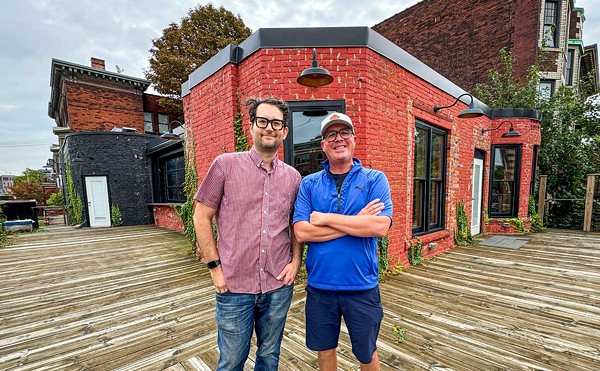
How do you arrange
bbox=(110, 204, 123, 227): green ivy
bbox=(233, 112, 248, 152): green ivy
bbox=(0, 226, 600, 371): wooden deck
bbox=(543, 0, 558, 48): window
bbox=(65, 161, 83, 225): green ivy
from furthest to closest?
1. bbox=(543, 0, 558, 48): window
2. bbox=(110, 204, 123, 227): green ivy
3. bbox=(65, 161, 83, 225): green ivy
4. bbox=(233, 112, 248, 152): green ivy
5. bbox=(0, 226, 600, 371): wooden deck

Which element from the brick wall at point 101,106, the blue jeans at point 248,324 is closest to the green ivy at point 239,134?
the blue jeans at point 248,324

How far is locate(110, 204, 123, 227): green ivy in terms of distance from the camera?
1027cm

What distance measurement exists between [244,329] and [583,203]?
38.3ft

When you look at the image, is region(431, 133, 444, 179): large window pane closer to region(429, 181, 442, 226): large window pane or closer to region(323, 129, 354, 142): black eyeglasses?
region(429, 181, 442, 226): large window pane

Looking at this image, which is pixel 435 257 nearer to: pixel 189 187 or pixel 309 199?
pixel 309 199

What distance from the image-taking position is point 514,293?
3.43m

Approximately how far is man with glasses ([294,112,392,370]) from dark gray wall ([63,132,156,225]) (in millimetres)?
11419

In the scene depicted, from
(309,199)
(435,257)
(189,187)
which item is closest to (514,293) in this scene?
(435,257)

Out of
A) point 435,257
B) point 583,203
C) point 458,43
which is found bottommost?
point 435,257

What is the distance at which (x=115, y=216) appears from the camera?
10.3 metres

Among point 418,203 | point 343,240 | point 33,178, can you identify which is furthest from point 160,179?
point 33,178

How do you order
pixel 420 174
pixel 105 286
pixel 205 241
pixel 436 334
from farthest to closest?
pixel 420 174
pixel 105 286
pixel 436 334
pixel 205 241

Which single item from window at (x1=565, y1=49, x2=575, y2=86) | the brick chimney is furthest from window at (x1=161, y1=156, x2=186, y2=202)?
window at (x1=565, y1=49, x2=575, y2=86)

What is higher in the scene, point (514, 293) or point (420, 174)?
point (420, 174)
